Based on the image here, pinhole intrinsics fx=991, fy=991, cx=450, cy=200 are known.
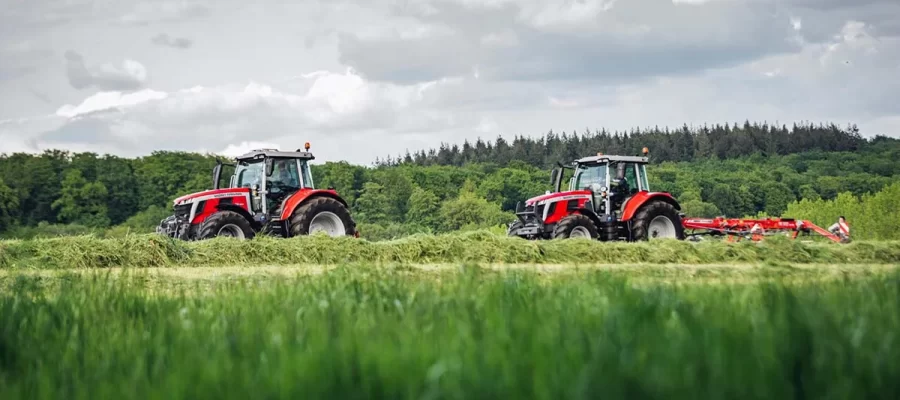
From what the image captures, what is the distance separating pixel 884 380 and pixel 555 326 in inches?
60.6

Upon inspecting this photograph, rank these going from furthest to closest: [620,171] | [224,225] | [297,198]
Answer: [620,171], [297,198], [224,225]

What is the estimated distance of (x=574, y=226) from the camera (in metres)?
22.1

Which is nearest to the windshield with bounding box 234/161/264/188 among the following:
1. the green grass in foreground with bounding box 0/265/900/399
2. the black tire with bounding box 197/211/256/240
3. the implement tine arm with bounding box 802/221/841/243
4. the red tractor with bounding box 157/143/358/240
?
the red tractor with bounding box 157/143/358/240

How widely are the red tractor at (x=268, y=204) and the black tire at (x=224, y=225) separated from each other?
0.02m

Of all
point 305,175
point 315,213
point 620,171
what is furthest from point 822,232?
point 305,175

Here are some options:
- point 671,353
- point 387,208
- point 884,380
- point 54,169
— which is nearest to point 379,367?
point 671,353

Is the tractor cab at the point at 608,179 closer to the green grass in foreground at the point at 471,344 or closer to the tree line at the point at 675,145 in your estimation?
the green grass in foreground at the point at 471,344

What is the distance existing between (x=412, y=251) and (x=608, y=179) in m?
7.55

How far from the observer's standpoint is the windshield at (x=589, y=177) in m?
23.7

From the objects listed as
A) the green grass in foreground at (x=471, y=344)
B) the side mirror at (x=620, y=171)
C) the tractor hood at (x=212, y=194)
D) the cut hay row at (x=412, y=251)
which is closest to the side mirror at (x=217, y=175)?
the tractor hood at (x=212, y=194)

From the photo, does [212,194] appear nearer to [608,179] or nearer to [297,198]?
[297,198]

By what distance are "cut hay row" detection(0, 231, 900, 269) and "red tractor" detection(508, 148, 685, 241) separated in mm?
4317

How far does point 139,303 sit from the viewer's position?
269 inches

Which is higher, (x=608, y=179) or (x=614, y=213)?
(x=608, y=179)
